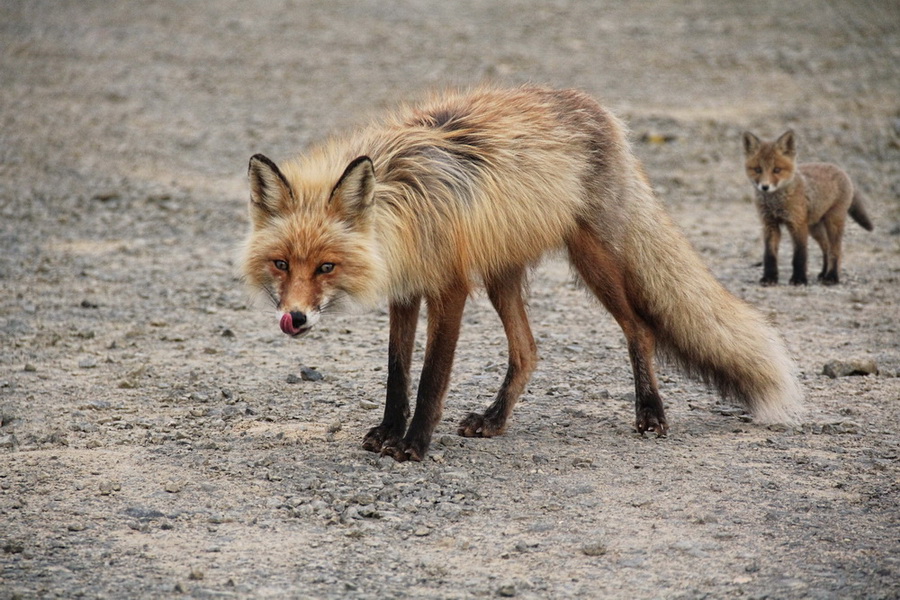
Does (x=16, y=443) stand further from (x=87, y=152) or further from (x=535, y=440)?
(x=87, y=152)

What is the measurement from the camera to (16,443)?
5285 millimetres

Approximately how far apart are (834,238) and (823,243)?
0.17m

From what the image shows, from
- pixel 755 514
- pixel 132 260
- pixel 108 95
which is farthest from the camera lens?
pixel 108 95

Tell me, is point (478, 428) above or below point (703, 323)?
below

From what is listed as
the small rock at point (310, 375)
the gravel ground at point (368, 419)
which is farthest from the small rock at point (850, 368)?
the small rock at point (310, 375)

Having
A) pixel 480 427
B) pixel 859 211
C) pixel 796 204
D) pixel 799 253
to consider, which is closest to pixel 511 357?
pixel 480 427

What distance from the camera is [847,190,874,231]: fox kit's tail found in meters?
9.59

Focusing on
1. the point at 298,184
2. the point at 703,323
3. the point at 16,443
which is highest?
the point at 298,184

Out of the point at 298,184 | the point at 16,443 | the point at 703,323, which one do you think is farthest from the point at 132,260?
the point at 703,323

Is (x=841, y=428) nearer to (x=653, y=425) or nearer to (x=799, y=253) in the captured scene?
(x=653, y=425)

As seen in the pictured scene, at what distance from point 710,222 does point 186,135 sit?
7.80 m

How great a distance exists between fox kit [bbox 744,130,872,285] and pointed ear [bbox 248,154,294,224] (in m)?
5.35

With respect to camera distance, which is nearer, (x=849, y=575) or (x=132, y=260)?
(x=849, y=575)

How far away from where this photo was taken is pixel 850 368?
6.54 metres
